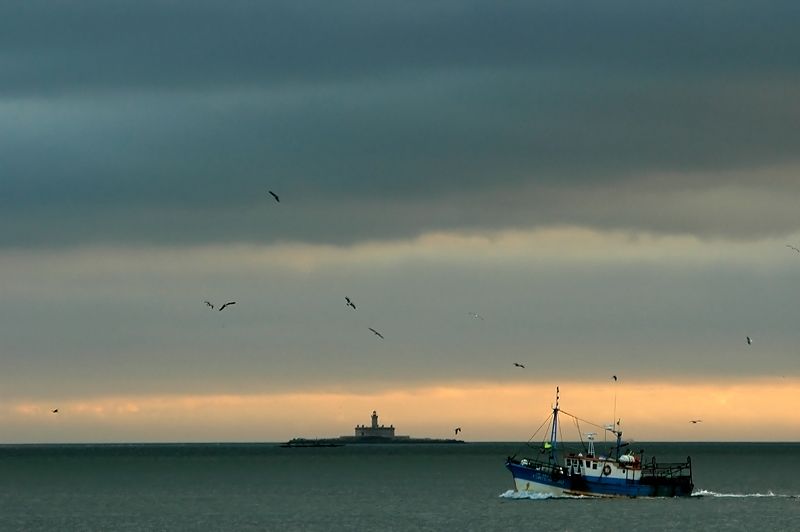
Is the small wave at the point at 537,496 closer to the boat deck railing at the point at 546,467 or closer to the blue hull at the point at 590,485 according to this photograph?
the blue hull at the point at 590,485

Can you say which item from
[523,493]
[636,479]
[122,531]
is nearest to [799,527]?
[636,479]

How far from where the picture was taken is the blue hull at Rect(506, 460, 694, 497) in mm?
154750

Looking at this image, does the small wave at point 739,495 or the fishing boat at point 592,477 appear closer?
the fishing boat at point 592,477

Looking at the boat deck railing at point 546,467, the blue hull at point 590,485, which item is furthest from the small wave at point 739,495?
the boat deck railing at point 546,467

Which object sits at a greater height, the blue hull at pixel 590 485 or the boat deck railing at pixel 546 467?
the boat deck railing at pixel 546 467

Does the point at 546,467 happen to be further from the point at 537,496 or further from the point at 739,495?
the point at 739,495

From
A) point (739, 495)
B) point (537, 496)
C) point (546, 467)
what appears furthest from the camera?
point (739, 495)

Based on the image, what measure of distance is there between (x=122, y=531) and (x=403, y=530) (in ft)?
A: 80.7

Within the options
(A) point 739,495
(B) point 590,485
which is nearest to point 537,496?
(B) point 590,485

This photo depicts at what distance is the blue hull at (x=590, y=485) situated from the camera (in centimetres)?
15475

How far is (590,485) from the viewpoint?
155m

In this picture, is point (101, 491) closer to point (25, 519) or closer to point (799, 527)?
point (25, 519)

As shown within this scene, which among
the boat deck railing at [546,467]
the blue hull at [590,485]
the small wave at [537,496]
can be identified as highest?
the boat deck railing at [546,467]

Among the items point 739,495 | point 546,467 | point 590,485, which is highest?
point 546,467
